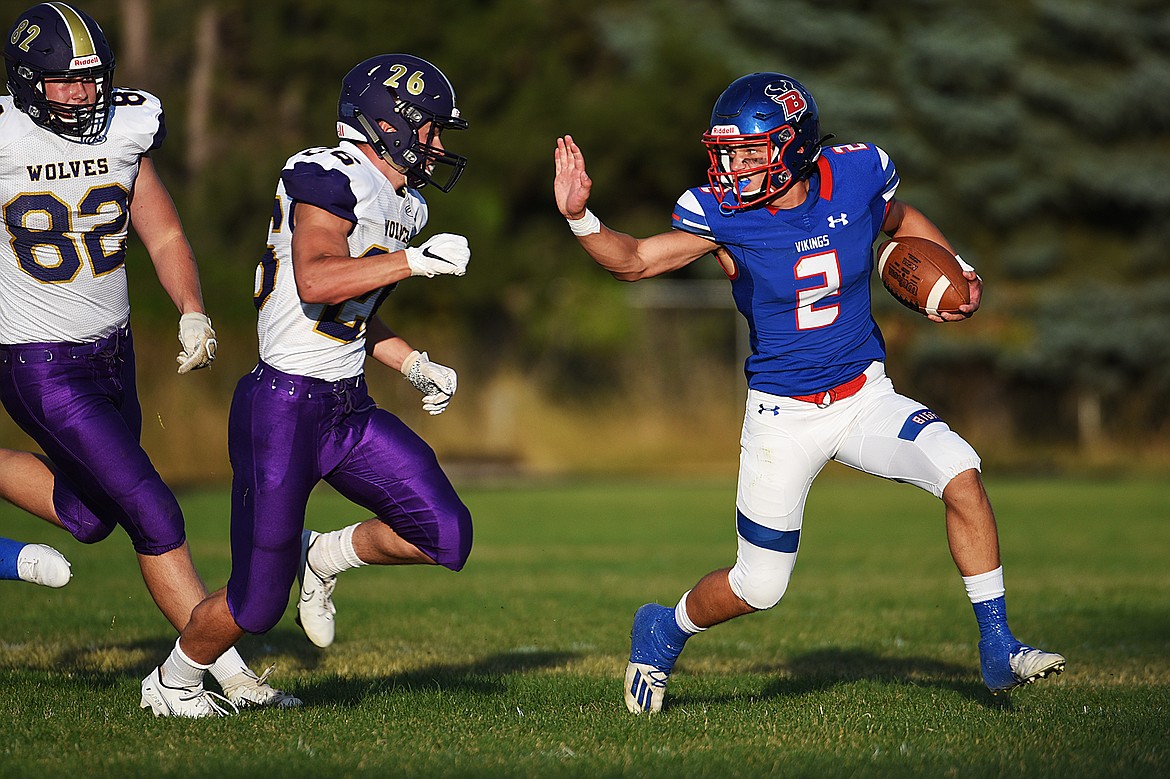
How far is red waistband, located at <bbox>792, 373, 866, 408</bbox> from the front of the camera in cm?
515

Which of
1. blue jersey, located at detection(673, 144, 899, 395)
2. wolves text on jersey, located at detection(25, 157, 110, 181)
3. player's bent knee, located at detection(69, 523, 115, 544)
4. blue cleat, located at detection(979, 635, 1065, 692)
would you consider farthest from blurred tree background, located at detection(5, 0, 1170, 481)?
blue cleat, located at detection(979, 635, 1065, 692)

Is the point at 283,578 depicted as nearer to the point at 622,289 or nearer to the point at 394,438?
the point at 394,438

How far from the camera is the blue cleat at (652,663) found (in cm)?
523

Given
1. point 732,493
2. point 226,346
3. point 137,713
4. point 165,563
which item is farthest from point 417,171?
point 226,346

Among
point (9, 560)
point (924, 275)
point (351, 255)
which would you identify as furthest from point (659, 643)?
point (9, 560)

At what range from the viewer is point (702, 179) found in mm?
26453

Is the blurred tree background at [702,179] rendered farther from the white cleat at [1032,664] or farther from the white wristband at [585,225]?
the white cleat at [1032,664]

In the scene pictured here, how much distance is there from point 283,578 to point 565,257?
2050 centimetres

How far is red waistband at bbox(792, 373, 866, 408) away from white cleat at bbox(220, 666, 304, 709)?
2111 mm

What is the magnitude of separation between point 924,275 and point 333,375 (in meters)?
2.18

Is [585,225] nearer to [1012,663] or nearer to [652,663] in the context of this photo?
[652,663]

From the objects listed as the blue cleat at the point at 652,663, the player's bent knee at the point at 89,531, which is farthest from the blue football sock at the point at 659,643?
the player's bent knee at the point at 89,531

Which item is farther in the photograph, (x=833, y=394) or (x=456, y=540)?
(x=833, y=394)

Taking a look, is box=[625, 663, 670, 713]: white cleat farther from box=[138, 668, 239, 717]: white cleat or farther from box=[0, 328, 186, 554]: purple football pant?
box=[0, 328, 186, 554]: purple football pant
